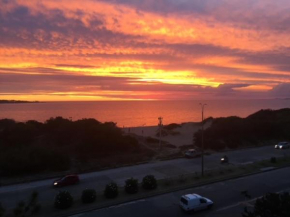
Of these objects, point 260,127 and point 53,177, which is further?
point 260,127

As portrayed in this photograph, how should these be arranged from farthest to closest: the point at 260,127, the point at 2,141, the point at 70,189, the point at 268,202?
the point at 260,127 → the point at 2,141 → the point at 70,189 → the point at 268,202

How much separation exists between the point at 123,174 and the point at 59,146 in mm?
12675

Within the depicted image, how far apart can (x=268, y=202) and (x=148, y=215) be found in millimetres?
8008

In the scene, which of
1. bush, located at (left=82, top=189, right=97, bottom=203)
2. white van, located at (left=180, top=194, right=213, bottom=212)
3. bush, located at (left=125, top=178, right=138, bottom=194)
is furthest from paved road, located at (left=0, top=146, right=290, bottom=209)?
white van, located at (left=180, top=194, right=213, bottom=212)

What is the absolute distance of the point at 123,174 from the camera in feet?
90.9

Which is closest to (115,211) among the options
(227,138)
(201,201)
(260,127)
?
(201,201)

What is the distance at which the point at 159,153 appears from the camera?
37219 mm

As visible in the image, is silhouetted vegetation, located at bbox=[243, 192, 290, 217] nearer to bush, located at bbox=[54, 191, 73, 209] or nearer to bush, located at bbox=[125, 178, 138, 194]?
bush, located at bbox=[125, 178, 138, 194]

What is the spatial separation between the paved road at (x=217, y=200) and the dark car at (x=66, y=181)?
647cm

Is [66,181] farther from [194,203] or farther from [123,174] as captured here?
[194,203]

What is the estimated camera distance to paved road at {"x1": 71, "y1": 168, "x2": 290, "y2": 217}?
58.8ft

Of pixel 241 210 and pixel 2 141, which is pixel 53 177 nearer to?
pixel 2 141

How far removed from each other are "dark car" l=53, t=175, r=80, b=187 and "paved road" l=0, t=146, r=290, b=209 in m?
0.47

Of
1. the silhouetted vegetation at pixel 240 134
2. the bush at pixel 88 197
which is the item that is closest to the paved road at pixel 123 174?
the bush at pixel 88 197
